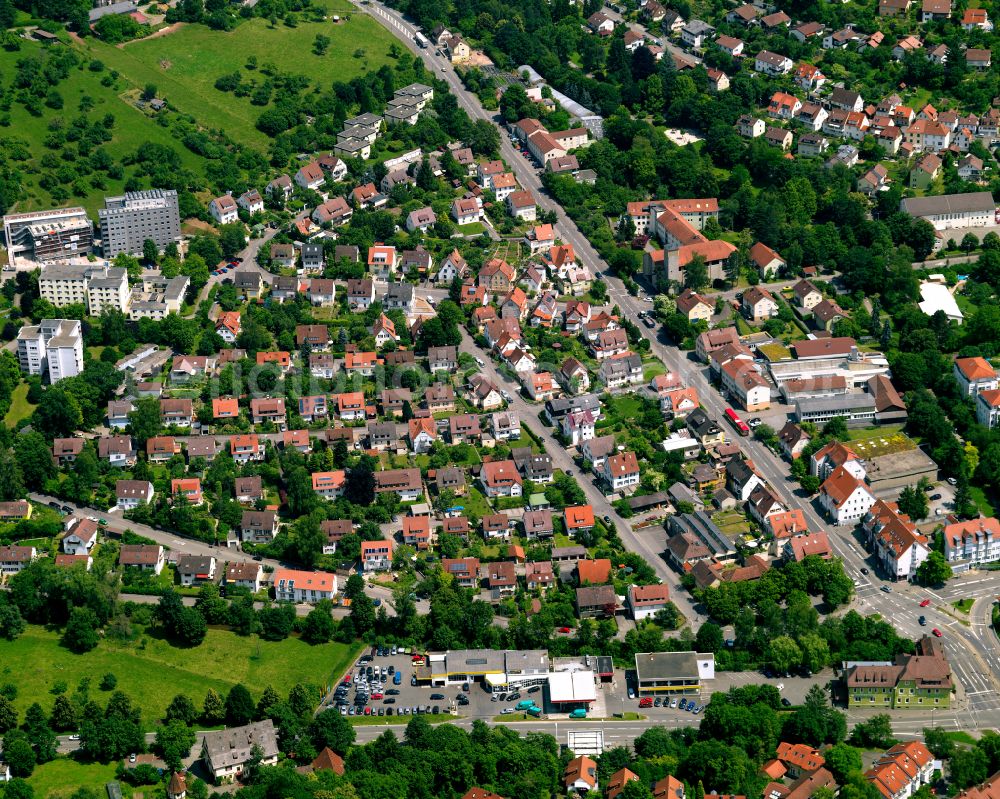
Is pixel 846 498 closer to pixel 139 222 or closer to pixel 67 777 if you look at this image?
pixel 67 777

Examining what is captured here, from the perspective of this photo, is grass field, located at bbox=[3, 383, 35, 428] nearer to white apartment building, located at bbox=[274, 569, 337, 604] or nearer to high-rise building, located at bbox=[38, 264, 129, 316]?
high-rise building, located at bbox=[38, 264, 129, 316]

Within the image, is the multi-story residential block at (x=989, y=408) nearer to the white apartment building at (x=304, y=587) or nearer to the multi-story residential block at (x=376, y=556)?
the multi-story residential block at (x=376, y=556)

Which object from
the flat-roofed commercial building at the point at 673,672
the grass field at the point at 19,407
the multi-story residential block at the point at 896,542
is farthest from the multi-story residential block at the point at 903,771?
the grass field at the point at 19,407

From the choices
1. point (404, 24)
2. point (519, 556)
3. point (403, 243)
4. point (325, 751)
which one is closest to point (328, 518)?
point (519, 556)

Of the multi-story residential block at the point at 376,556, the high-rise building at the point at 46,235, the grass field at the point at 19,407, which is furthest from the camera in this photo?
the high-rise building at the point at 46,235

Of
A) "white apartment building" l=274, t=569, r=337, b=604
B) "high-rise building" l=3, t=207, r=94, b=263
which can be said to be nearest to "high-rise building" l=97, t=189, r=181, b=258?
"high-rise building" l=3, t=207, r=94, b=263

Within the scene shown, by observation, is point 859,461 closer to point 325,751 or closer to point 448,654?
point 448,654
